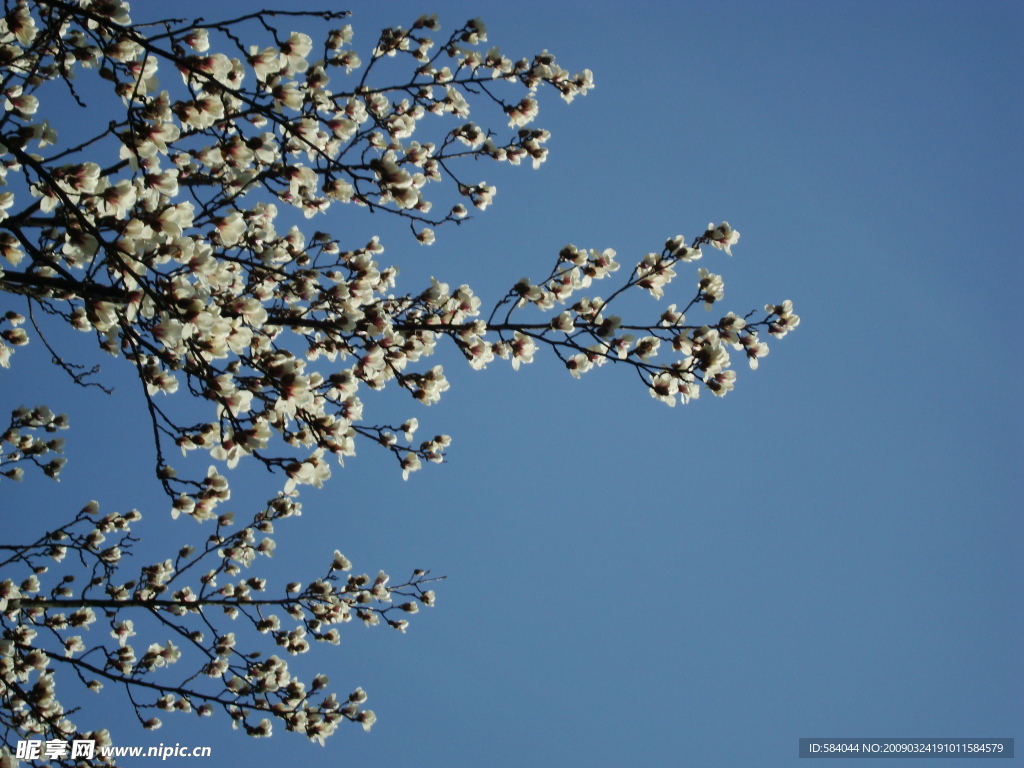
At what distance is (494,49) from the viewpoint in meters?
4.47

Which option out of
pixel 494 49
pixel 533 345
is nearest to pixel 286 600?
pixel 533 345

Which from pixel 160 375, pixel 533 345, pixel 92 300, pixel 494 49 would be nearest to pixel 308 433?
pixel 160 375

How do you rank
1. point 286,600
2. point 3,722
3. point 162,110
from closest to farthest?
point 162,110 < point 3,722 < point 286,600

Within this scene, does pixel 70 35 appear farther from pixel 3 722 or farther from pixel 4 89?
pixel 3 722

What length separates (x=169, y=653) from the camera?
504 cm

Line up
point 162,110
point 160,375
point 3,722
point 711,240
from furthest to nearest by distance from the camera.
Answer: point 3,722, point 711,240, point 160,375, point 162,110

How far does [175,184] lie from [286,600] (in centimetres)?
359

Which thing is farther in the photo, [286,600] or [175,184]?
[286,600]

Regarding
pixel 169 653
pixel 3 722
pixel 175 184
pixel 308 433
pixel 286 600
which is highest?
pixel 175 184

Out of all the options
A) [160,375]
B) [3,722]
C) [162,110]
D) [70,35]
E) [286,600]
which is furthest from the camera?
[286,600]

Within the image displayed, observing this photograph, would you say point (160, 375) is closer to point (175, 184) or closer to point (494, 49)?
point (175, 184)

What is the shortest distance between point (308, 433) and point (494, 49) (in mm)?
3246

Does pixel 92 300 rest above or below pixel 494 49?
below

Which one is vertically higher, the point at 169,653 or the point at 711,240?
the point at 711,240
